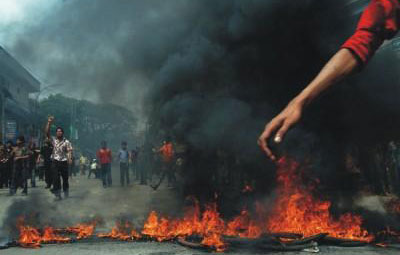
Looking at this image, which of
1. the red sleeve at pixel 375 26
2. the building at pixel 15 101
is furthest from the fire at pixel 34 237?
the building at pixel 15 101

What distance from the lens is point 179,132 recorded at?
846 centimetres

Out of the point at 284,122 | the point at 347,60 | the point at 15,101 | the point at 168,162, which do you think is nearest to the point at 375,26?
the point at 347,60

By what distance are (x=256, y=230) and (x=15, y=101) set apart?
28.5 meters

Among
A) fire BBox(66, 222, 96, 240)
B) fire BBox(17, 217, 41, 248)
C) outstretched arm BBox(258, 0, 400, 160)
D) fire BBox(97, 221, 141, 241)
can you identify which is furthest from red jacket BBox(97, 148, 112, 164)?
outstretched arm BBox(258, 0, 400, 160)

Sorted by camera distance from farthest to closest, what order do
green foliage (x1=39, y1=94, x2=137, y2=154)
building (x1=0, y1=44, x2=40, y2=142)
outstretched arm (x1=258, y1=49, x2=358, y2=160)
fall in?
green foliage (x1=39, y1=94, x2=137, y2=154) → building (x1=0, y1=44, x2=40, y2=142) → outstretched arm (x1=258, y1=49, x2=358, y2=160)

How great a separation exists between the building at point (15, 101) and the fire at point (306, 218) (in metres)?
19.0

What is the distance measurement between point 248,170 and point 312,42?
2.69 m

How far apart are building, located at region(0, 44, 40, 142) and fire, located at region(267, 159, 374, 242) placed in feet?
62.4

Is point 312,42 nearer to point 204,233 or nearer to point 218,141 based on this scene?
point 218,141

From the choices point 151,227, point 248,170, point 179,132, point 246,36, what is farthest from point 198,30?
point 151,227

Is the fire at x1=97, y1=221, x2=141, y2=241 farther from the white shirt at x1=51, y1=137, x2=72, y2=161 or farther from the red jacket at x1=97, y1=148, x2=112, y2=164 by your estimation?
the red jacket at x1=97, y1=148, x2=112, y2=164

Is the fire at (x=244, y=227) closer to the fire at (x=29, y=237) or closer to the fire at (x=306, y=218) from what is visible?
the fire at (x=306, y=218)

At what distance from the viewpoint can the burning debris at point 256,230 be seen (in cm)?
544

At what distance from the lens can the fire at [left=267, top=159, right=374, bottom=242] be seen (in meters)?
5.99
